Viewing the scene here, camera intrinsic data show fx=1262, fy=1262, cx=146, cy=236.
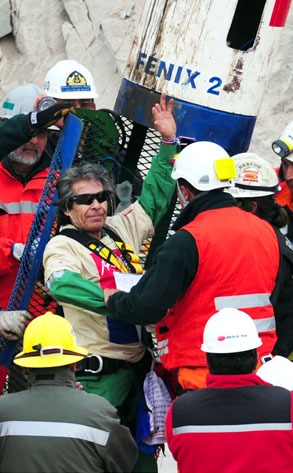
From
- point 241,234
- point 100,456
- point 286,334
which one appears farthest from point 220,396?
point 286,334

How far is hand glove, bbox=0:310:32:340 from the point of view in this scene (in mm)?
7258

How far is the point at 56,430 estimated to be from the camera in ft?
17.7

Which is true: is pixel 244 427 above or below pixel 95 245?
below

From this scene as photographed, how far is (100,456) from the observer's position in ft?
18.1

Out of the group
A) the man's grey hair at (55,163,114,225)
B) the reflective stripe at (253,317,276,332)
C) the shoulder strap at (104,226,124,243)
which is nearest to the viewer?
the reflective stripe at (253,317,276,332)

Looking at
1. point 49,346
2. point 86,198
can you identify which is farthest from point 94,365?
point 49,346

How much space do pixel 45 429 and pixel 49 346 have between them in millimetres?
416

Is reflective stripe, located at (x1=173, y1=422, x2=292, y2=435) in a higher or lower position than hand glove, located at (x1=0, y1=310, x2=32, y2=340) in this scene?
higher

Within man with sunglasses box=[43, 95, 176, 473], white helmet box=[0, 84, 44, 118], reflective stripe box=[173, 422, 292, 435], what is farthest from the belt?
white helmet box=[0, 84, 44, 118]

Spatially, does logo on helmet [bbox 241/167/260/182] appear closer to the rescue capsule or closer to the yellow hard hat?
the rescue capsule

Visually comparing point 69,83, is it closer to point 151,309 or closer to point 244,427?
point 151,309

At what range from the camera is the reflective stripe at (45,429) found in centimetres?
538

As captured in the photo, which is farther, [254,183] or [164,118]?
[164,118]

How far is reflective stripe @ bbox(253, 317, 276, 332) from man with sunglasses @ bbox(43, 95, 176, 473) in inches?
31.6
